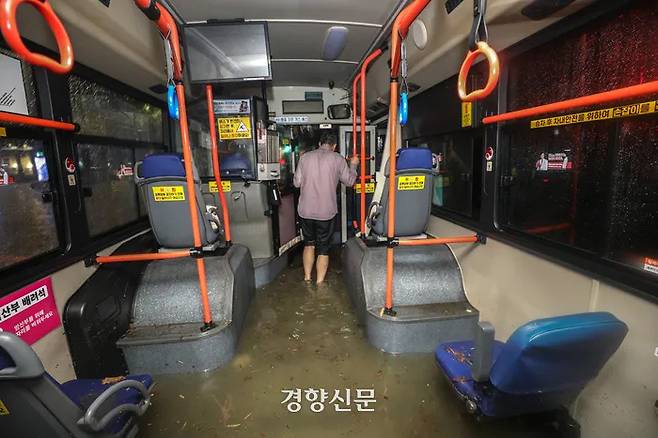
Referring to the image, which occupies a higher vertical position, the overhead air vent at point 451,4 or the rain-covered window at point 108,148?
the overhead air vent at point 451,4

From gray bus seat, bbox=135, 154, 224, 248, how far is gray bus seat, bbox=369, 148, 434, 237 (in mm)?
1548

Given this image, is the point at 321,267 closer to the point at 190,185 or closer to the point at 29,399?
the point at 190,185

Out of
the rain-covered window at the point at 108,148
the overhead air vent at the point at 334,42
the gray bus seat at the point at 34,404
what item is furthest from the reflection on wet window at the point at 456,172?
the rain-covered window at the point at 108,148

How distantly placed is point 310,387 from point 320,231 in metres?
2.01

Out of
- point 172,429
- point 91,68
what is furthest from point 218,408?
point 91,68

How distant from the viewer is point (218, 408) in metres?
2.02

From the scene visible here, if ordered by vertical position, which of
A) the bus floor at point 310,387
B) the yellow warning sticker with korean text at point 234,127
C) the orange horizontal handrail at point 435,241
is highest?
the yellow warning sticker with korean text at point 234,127

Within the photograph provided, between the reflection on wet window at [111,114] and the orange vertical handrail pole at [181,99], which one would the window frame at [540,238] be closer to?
the orange vertical handrail pole at [181,99]

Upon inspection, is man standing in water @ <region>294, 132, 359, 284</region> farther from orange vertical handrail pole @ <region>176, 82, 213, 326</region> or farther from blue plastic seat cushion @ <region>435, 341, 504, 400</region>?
blue plastic seat cushion @ <region>435, 341, 504, 400</region>

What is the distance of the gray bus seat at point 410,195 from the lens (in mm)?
2635

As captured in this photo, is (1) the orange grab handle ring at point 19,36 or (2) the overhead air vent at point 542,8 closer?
(1) the orange grab handle ring at point 19,36

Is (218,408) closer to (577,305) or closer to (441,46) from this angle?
(577,305)

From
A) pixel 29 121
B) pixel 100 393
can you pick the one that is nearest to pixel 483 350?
pixel 100 393

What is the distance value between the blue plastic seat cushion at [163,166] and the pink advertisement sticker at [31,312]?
0.95m
